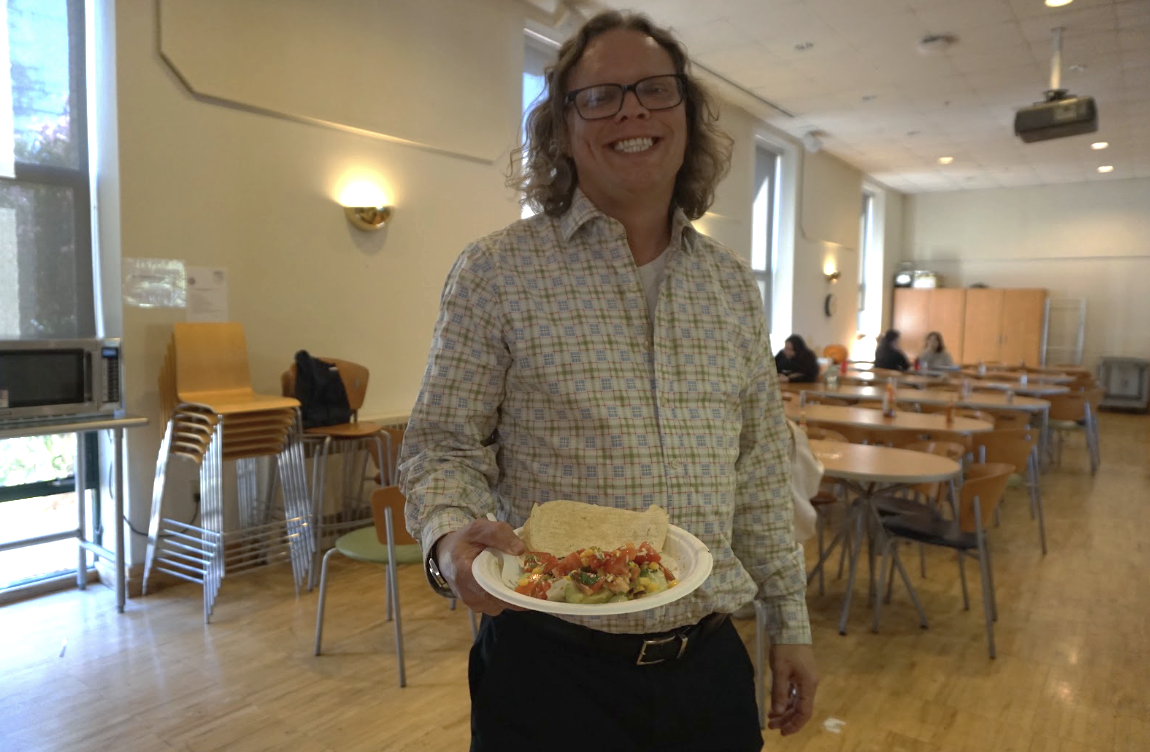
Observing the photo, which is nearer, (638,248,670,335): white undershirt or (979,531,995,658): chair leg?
(638,248,670,335): white undershirt

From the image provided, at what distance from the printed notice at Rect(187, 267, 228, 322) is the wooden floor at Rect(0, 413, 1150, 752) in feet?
4.60

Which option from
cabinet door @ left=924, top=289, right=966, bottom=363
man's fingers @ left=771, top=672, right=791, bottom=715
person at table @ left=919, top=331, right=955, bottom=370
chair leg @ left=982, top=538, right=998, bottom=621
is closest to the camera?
man's fingers @ left=771, top=672, right=791, bottom=715

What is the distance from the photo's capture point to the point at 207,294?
13.0ft

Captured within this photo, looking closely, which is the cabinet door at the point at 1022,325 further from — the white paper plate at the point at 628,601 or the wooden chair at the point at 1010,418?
the white paper plate at the point at 628,601

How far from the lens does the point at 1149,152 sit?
10.2 metres

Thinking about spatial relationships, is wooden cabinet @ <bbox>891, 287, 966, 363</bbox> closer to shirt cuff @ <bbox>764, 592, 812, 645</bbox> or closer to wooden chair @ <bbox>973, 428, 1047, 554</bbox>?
wooden chair @ <bbox>973, 428, 1047, 554</bbox>

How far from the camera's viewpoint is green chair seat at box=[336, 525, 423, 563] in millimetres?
2871

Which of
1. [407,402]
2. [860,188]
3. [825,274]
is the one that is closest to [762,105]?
[825,274]

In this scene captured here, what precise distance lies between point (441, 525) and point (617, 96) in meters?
0.66

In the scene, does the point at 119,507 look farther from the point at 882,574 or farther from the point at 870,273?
the point at 870,273

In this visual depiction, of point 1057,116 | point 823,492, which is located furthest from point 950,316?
point 823,492

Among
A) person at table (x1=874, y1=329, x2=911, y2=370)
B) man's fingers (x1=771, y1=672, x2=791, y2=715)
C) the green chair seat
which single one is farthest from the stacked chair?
person at table (x1=874, y1=329, x2=911, y2=370)

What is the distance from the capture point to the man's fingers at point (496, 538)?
0.89 metres

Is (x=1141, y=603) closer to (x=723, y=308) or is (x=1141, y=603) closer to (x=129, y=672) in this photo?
(x=723, y=308)
